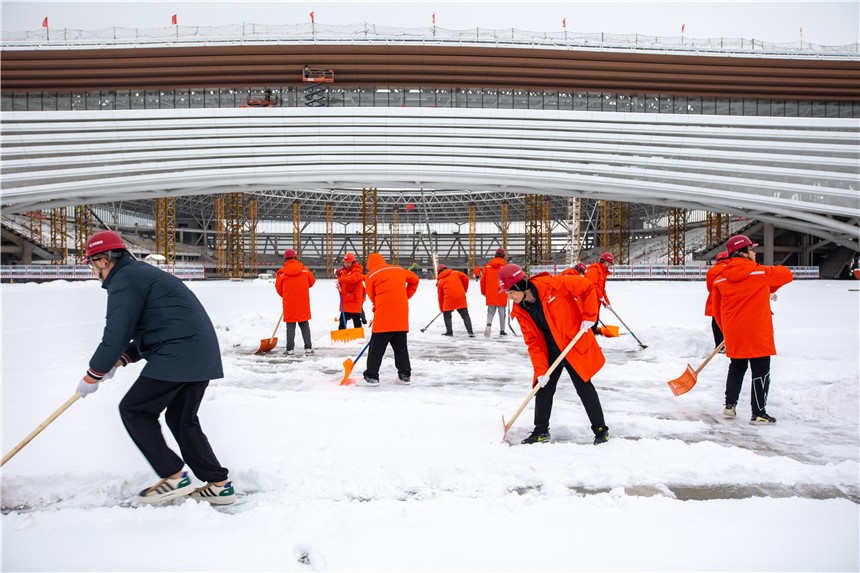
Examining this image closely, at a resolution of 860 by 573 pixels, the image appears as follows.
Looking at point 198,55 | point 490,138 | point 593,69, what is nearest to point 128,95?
point 198,55

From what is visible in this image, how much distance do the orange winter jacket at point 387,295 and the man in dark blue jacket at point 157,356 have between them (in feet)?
12.3

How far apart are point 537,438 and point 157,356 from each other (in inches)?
113

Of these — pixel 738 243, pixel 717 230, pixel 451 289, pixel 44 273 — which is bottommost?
pixel 44 273

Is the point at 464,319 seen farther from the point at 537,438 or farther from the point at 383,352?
the point at 537,438

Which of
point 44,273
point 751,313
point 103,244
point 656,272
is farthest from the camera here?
point 656,272

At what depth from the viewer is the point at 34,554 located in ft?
9.38

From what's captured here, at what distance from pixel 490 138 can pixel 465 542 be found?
4202 cm

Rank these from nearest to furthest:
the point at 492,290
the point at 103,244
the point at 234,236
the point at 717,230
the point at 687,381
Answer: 1. the point at 103,244
2. the point at 687,381
3. the point at 492,290
4. the point at 717,230
5. the point at 234,236

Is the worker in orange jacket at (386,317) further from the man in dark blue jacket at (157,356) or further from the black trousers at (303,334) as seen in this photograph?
the man in dark blue jacket at (157,356)

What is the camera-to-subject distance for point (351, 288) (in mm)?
10664

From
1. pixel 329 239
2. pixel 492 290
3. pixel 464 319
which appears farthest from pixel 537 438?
pixel 329 239

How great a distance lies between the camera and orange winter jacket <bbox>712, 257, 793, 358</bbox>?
512cm

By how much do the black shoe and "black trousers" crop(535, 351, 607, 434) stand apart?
3 cm

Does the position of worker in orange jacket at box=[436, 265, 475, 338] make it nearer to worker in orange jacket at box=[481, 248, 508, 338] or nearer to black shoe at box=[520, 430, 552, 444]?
worker in orange jacket at box=[481, 248, 508, 338]
